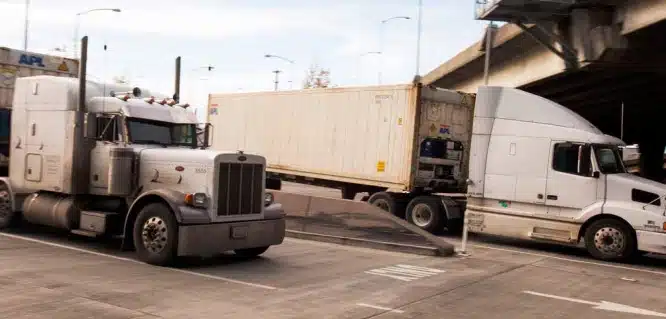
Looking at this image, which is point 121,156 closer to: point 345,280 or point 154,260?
point 154,260

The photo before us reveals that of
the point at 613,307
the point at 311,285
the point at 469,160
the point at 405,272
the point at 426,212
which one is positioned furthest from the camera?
the point at 426,212

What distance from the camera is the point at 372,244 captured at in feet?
45.2

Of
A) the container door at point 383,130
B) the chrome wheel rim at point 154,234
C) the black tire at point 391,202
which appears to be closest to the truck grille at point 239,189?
the chrome wheel rim at point 154,234

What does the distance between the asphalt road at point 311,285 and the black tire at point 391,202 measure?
12.9 feet

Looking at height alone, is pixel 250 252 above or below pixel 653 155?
below

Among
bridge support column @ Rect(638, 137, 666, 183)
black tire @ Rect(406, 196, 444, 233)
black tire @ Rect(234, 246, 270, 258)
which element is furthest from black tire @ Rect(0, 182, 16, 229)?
bridge support column @ Rect(638, 137, 666, 183)

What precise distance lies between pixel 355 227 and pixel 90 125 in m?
5.98

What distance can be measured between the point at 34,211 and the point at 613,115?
126 ft

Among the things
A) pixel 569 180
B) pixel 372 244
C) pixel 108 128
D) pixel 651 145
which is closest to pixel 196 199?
pixel 108 128

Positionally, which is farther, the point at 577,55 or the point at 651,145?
the point at 651,145

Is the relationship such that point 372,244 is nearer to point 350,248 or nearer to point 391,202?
point 350,248

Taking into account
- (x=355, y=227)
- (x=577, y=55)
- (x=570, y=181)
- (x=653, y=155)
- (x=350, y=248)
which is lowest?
(x=350, y=248)

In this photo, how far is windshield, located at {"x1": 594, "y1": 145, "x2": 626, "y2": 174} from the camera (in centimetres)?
1402

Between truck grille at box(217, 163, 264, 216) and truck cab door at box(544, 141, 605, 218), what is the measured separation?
7.07m
